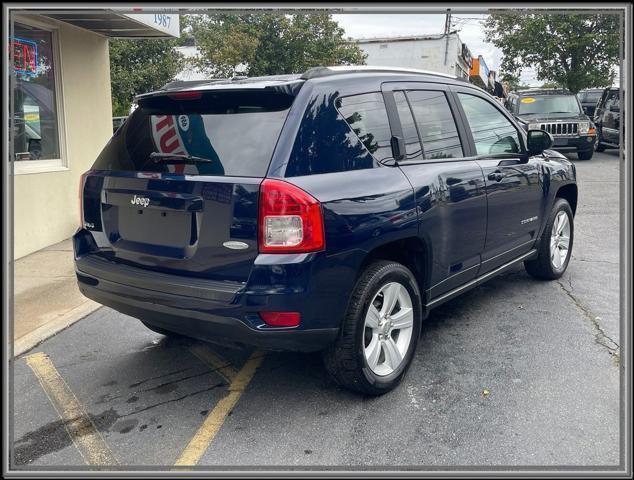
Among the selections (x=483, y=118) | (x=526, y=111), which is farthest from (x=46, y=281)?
(x=526, y=111)

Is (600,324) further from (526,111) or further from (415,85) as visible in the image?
(526,111)

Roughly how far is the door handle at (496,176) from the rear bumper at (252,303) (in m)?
1.82

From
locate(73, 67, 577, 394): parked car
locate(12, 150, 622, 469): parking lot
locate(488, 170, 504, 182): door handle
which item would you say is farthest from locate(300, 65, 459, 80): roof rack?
locate(12, 150, 622, 469): parking lot

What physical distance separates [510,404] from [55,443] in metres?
2.58

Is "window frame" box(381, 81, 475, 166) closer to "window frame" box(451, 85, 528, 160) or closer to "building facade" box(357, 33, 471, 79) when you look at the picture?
"window frame" box(451, 85, 528, 160)

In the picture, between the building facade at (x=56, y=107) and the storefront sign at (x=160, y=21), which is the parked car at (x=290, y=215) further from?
the storefront sign at (x=160, y=21)

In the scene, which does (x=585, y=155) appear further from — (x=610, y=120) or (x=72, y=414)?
(x=72, y=414)

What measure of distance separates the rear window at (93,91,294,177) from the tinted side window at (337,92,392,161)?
0.41 meters

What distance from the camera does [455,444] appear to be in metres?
3.14

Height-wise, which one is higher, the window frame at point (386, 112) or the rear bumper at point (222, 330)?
the window frame at point (386, 112)

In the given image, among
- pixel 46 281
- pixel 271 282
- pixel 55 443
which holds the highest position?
pixel 271 282

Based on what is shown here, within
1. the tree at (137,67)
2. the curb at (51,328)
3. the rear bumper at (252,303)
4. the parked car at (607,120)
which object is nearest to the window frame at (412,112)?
the rear bumper at (252,303)

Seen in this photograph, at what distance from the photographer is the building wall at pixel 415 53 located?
1225 inches

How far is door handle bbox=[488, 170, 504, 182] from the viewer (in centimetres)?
454
